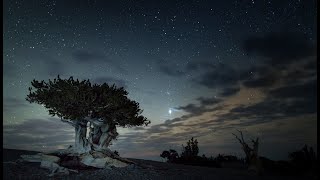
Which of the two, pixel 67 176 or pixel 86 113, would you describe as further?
pixel 86 113

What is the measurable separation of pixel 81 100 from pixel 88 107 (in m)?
1.11

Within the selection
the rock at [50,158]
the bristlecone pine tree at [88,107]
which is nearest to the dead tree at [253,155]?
the bristlecone pine tree at [88,107]

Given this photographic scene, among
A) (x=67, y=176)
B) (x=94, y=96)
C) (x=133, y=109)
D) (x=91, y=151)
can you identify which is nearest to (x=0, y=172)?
(x=67, y=176)

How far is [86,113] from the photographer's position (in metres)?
25.1

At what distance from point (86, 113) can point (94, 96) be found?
2276mm

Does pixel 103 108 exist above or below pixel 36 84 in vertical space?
below

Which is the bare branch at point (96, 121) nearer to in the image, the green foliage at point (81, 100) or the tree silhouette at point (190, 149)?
the green foliage at point (81, 100)

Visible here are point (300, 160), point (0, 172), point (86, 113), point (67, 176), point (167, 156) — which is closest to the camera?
point (0, 172)

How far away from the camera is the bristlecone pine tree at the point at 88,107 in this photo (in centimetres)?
2375

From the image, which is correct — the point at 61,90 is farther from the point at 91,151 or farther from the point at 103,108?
the point at 91,151

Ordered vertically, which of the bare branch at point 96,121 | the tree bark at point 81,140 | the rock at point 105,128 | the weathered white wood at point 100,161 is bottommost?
the weathered white wood at point 100,161

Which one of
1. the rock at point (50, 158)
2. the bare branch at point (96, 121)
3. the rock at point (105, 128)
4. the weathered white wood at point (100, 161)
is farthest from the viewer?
the rock at point (105, 128)

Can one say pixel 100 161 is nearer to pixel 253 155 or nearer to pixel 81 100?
pixel 81 100

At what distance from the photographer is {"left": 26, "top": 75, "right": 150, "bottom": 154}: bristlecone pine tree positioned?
23750mm
